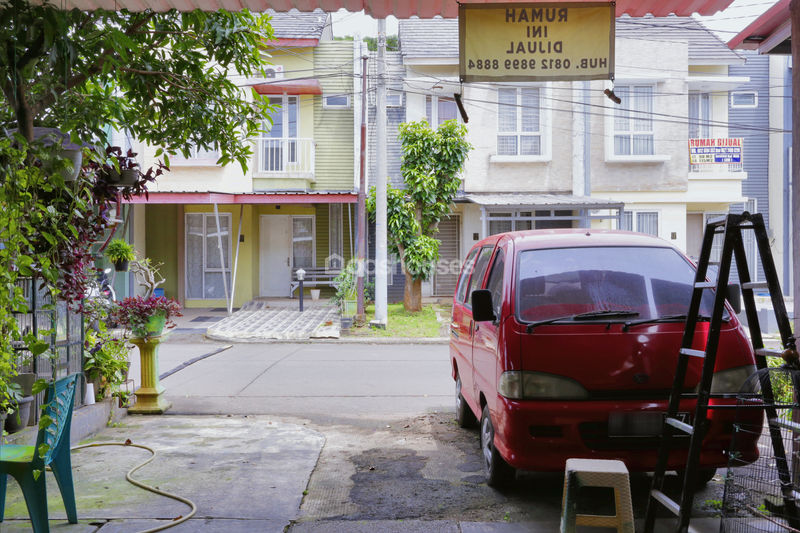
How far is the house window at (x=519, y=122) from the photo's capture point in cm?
2080

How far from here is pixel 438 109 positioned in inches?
842

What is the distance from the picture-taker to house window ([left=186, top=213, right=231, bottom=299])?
22.0 metres

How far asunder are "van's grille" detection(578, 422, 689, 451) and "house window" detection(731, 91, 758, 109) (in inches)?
798

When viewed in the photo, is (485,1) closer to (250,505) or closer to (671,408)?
(671,408)

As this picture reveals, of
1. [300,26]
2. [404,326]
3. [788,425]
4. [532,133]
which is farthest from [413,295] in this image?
[788,425]

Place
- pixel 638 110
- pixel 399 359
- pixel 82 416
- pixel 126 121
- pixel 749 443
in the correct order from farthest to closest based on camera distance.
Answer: pixel 638 110
pixel 399 359
pixel 82 416
pixel 126 121
pixel 749 443

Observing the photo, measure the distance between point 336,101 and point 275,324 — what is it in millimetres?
7621

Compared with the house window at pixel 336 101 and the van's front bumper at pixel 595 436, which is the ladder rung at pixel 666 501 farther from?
the house window at pixel 336 101

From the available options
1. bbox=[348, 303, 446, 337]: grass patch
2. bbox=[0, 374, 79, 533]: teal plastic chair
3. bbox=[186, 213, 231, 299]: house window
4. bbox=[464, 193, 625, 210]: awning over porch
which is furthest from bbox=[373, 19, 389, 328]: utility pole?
bbox=[0, 374, 79, 533]: teal plastic chair

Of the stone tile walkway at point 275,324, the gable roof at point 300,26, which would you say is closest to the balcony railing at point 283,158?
the gable roof at point 300,26

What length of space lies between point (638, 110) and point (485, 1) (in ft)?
53.2

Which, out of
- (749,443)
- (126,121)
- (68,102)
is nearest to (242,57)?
(126,121)

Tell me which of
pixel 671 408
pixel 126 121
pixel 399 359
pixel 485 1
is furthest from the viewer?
pixel 399 359

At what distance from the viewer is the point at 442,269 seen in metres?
21.9
